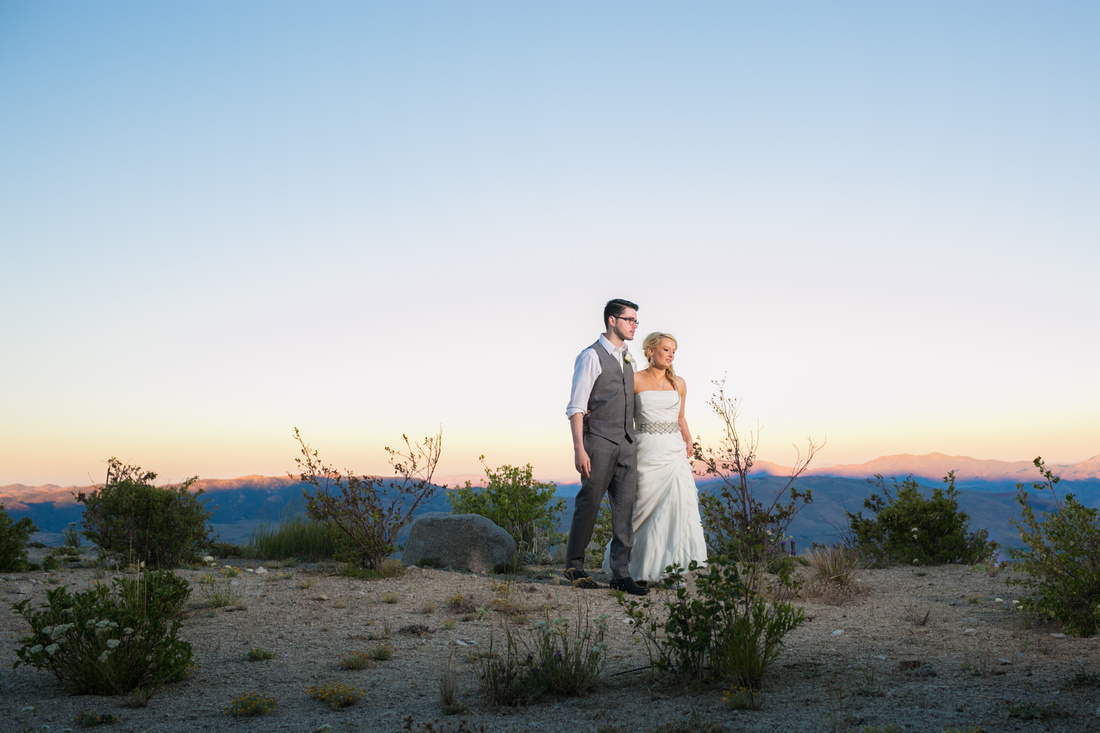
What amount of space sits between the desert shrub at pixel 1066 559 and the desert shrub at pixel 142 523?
8322 mm

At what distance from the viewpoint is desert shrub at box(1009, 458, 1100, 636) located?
15.9ft

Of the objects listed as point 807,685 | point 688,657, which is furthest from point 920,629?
point 688,657

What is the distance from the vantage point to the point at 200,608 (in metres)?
6.04

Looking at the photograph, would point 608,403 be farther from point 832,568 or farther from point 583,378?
point 832,568

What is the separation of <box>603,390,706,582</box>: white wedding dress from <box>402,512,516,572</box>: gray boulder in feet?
4.90

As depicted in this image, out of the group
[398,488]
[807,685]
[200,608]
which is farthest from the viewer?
[398,488]

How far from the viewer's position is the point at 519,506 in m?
9.97

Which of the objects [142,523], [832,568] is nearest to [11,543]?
[142,523]

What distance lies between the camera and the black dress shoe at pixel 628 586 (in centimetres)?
639

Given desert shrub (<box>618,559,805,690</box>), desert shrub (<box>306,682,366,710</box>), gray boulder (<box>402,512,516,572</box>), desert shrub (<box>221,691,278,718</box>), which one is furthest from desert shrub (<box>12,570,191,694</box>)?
gray boulder (<box>402,512,516,572</box>)

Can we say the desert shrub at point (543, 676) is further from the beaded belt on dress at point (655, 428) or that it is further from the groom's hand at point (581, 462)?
the beaded belt on dress at point (655, 428)

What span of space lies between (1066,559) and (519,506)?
20.9 ft

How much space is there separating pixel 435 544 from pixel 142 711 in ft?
14.5

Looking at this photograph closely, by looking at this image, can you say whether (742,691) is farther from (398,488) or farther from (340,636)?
(398,488)
